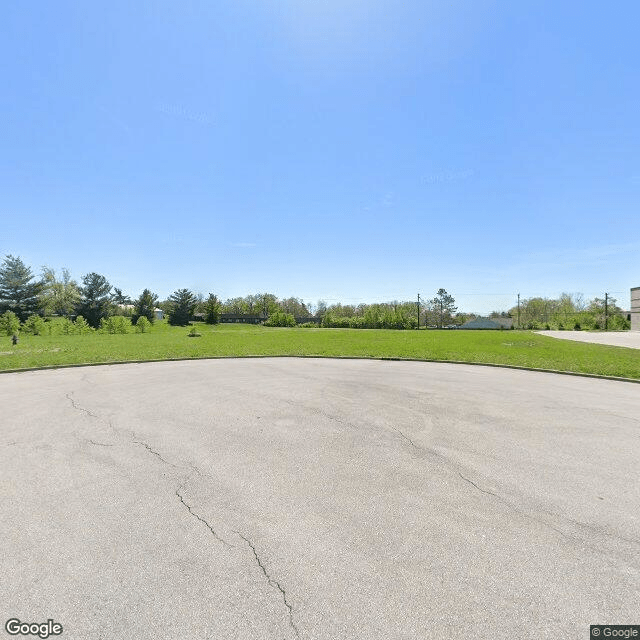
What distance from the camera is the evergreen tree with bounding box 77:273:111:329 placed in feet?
144

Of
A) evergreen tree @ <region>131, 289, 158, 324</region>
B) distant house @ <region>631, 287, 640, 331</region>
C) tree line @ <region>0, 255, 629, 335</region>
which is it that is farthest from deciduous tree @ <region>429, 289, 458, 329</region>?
evergreen tree @ <region>131, 289, 158, 324</region>

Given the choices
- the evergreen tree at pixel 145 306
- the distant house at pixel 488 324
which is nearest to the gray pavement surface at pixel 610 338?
the distant house at pixel 488 324

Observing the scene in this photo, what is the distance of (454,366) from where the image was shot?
42.4ft

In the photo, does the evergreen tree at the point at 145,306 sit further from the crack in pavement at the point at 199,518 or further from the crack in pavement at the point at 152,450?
the crack in pavement at the point at 199,518

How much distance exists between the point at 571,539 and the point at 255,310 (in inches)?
3943

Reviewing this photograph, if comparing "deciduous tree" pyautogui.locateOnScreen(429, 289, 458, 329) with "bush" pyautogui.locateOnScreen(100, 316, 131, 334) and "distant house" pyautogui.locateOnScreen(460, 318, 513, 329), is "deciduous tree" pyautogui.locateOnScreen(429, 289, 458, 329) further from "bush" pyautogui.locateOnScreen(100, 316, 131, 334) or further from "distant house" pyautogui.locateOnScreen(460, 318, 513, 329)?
"bush" pyautogui.locateOnScreen(100, 316, 131, 334)

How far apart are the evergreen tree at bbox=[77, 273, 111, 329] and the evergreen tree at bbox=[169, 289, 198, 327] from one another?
52.9ft

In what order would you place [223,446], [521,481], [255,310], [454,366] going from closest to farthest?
[521,481] < [223,446] < [454,366] < [255,310]

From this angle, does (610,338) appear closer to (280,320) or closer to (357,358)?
(357,358)

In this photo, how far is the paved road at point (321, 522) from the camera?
6.98 feet

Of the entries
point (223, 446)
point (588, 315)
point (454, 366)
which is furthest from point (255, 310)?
point (223, 446)

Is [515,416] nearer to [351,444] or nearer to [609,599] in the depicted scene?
[351,444]

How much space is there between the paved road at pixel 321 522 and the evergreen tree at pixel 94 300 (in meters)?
44.8

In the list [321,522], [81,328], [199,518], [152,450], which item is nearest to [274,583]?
[321,522]
